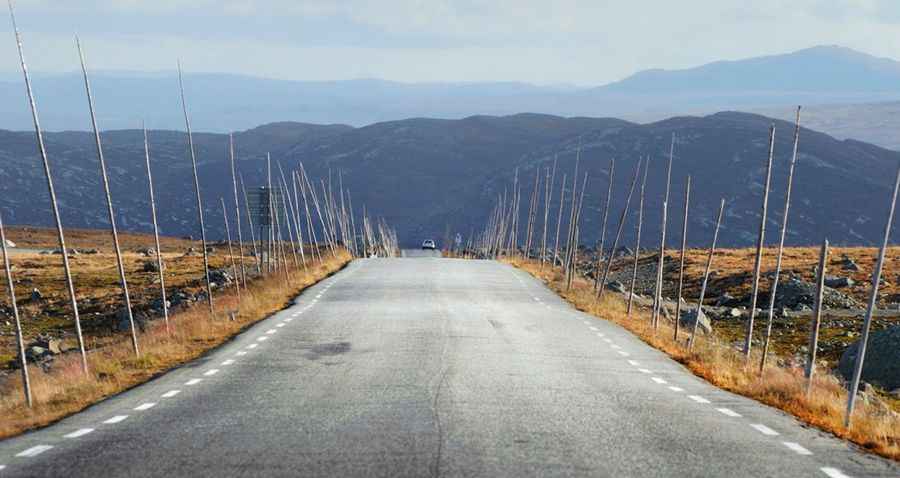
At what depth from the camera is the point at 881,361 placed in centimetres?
3052

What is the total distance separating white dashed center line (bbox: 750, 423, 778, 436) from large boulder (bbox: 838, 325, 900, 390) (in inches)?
662

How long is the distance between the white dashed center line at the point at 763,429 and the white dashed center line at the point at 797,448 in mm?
678

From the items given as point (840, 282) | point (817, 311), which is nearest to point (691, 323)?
point (840, 282)

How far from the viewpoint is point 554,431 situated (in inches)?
498

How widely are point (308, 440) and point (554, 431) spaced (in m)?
2.40

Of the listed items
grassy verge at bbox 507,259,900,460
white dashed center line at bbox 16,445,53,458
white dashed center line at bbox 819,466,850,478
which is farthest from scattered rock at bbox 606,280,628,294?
white dashed center line at bbox 16,445,53,458

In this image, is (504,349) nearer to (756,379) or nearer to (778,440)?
(756,379)

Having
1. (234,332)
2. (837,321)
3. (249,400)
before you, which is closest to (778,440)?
(249,400)

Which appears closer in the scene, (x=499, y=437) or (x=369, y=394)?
(x=499, y=437)

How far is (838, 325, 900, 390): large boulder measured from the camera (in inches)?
1180

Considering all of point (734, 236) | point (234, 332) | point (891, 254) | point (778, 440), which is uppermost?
point (778, 440)

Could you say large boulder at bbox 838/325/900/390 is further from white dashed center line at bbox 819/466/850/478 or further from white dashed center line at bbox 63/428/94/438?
white dashed center line at bbox 63/428/94/438

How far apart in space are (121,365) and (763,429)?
460 inches

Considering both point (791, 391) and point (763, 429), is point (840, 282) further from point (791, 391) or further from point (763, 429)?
point (763, 429)
